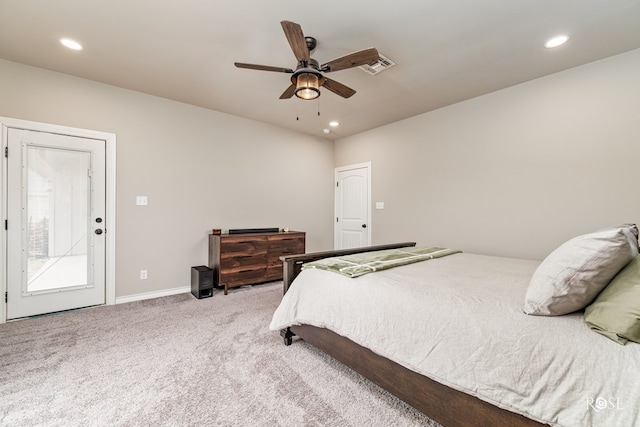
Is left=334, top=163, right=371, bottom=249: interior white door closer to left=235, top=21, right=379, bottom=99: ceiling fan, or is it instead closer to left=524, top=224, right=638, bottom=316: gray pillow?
left=235, top=21, right=379, bottom=99: ceiling fan

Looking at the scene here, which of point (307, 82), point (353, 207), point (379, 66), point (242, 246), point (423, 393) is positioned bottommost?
point (423, 393)

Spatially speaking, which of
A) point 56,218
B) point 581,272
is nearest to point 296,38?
point 581,272

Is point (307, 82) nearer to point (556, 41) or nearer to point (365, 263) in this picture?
point (365, 263)

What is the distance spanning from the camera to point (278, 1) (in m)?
1.96

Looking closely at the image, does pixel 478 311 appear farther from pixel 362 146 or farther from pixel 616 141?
pixel 362 146

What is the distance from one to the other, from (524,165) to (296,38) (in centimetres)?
295

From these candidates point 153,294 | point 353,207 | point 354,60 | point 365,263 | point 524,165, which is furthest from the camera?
point 353,207

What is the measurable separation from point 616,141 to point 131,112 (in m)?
5.36

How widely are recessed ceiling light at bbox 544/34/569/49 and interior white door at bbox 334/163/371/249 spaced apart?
9.22 feet

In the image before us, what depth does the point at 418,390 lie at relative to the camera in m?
1.39

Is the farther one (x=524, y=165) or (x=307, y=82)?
(x=524, y=165)

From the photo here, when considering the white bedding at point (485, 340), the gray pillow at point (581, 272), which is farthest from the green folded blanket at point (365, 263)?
the gray pillow at point (581, 272)

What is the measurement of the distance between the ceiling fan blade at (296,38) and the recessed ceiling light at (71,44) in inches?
82.1

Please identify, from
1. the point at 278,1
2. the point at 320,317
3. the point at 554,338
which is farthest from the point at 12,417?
the point at 278,1
